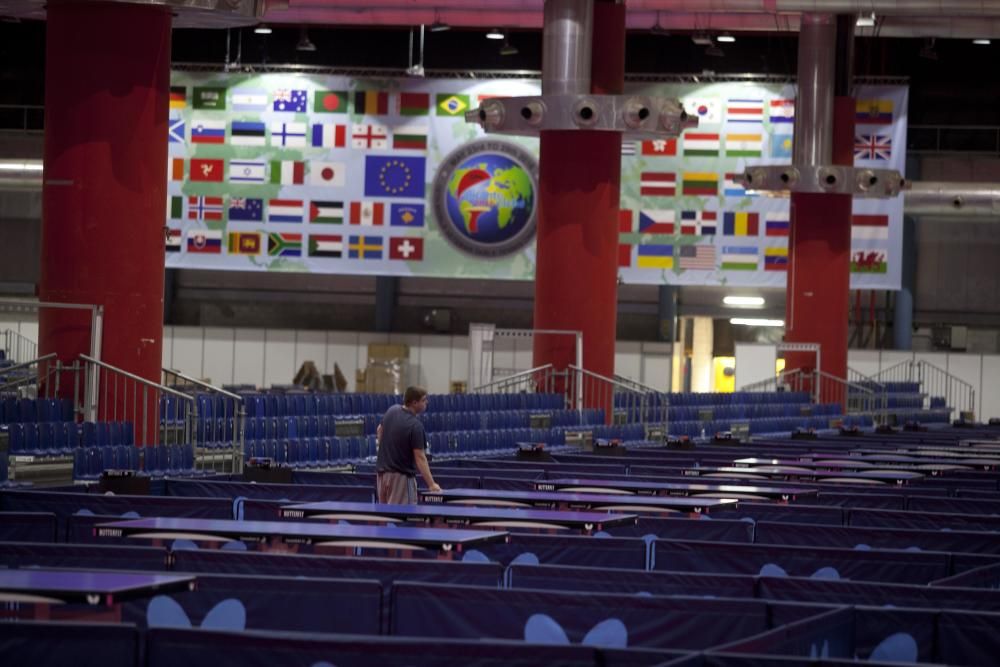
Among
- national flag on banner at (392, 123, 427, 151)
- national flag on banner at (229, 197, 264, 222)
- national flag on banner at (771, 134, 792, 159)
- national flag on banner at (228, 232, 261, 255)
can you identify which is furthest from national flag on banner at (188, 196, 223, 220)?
national flag on banner at (771, 134, 792, 159)

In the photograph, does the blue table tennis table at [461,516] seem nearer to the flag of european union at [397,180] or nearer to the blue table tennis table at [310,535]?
the blue table tennis table at [310,535]

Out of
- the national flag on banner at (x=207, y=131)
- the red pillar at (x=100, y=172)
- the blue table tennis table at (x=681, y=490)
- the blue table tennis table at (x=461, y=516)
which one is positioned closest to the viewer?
the blue table tennis table at (x=461, y=516)

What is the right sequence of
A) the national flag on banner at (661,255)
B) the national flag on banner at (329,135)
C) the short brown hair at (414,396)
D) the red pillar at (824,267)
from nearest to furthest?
1. the short brown hair at (414,396)
2. the red pillar at (824,267)
3. the national flag on banner at (661,255)
4. the national flag on banner at (329,135)

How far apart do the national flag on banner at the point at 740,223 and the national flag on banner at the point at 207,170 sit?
11.4 metres

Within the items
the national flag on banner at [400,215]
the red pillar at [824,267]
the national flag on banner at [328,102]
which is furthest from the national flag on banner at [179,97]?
the red pillar at [824,267]

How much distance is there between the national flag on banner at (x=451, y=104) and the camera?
3634cm

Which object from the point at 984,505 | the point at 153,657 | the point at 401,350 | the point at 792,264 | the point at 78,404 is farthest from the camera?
the point at 401,350

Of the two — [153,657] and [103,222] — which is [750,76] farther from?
[153,657]

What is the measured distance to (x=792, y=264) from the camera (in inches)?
1361

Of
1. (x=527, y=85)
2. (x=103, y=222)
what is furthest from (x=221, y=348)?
(x=103, y=222)

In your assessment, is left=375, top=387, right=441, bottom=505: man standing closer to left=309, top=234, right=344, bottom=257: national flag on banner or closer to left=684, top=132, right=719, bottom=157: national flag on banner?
left=309, top=234, right=344, bottom=257: national flag on banner

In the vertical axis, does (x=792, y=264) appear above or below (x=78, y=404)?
above

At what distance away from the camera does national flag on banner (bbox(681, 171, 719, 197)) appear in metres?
36.0

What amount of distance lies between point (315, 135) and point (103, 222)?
18984 millimetres
